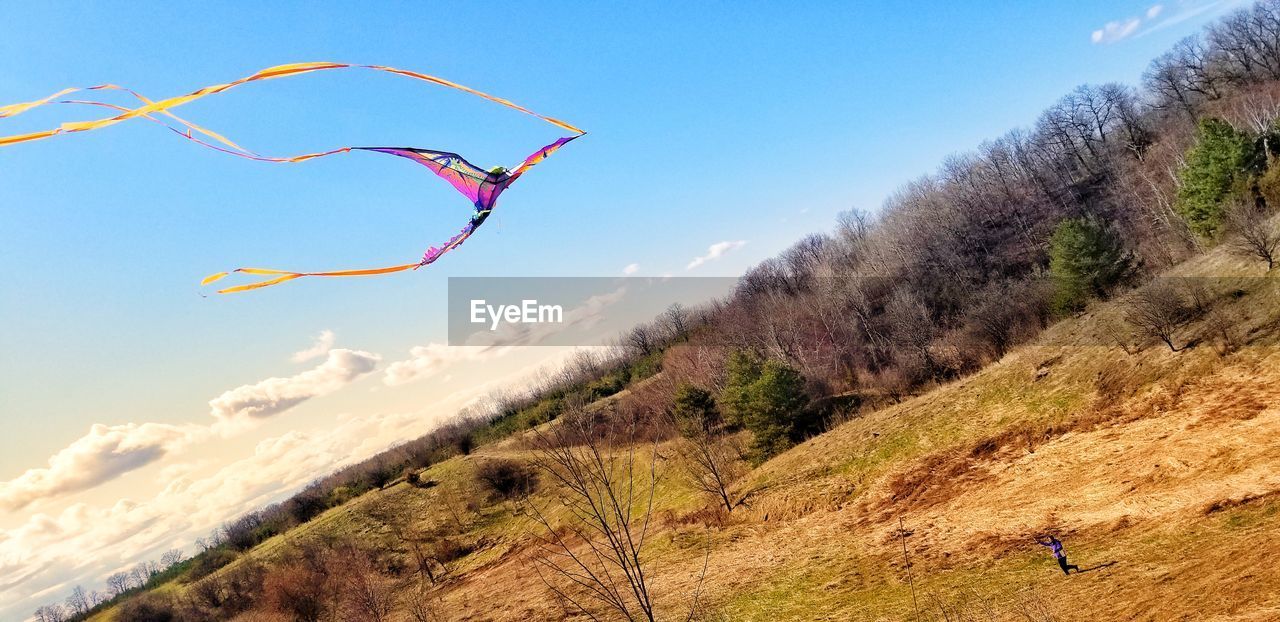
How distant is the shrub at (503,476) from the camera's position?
57322 mm

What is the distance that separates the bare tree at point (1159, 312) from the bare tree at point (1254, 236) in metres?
3.39

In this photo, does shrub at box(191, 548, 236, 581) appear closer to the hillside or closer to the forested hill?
the forested hill

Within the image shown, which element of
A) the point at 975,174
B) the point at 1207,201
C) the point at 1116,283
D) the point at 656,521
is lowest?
the point at 656,521

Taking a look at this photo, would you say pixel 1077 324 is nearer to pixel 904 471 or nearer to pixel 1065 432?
pixel 1065 432

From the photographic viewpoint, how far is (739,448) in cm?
3953

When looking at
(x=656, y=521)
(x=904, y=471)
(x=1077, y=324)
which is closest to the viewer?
(x=904, y=471)

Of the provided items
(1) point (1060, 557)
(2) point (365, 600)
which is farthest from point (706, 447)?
(1) point (1060, 557)

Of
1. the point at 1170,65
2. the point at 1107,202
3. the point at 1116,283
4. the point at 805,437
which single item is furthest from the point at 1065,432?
the point at 1170,65

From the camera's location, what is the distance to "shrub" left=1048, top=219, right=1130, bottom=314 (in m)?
35.7

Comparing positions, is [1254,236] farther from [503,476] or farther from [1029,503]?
[503,476]

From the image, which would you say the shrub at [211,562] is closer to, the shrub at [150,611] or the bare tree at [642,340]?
the shrub at [150,611]

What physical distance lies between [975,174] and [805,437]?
8086 centimetres

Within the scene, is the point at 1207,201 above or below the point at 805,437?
above

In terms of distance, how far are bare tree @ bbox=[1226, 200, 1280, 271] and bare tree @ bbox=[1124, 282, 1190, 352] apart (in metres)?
3.39
